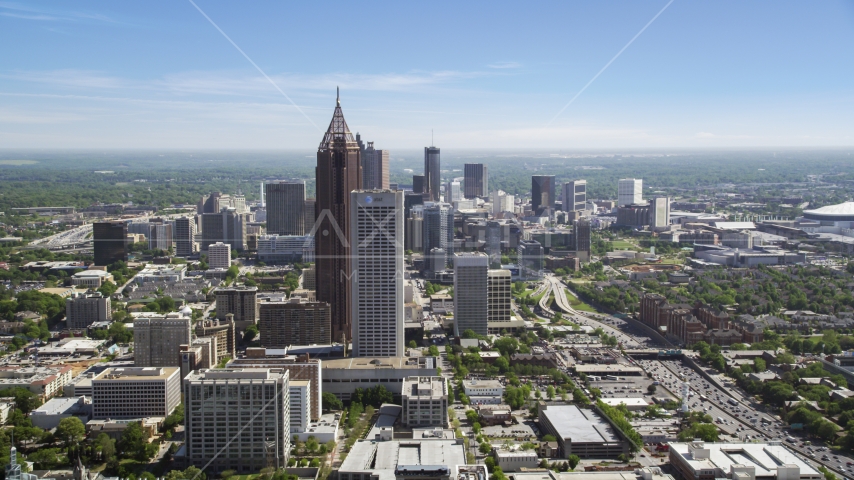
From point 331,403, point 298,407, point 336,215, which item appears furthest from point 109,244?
point 298,407

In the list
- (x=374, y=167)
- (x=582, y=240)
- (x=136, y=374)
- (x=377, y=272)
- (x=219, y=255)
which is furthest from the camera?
(x=374, y=167)

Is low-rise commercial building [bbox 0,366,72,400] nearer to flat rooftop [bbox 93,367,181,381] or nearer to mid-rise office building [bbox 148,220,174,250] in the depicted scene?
flat rooftop [bbox 93,367,181,381]

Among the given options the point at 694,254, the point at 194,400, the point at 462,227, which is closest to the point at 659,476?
the point at 194,400

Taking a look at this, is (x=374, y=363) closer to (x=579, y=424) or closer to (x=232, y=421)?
(x=579, y=424)

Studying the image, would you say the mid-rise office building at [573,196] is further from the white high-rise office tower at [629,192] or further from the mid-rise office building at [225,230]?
the mid-rise office building at [225,230]

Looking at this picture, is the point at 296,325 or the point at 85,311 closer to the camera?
the point at 296,325

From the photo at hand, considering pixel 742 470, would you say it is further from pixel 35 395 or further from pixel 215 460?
pixel 35 395

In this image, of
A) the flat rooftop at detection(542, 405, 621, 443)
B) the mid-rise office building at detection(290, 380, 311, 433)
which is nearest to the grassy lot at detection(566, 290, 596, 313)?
the flat rooftop at detection(542, 405, 621, 443)

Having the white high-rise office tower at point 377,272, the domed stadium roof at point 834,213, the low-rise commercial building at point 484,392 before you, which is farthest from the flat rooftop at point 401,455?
→ the domed stadium roof at point 834,213
